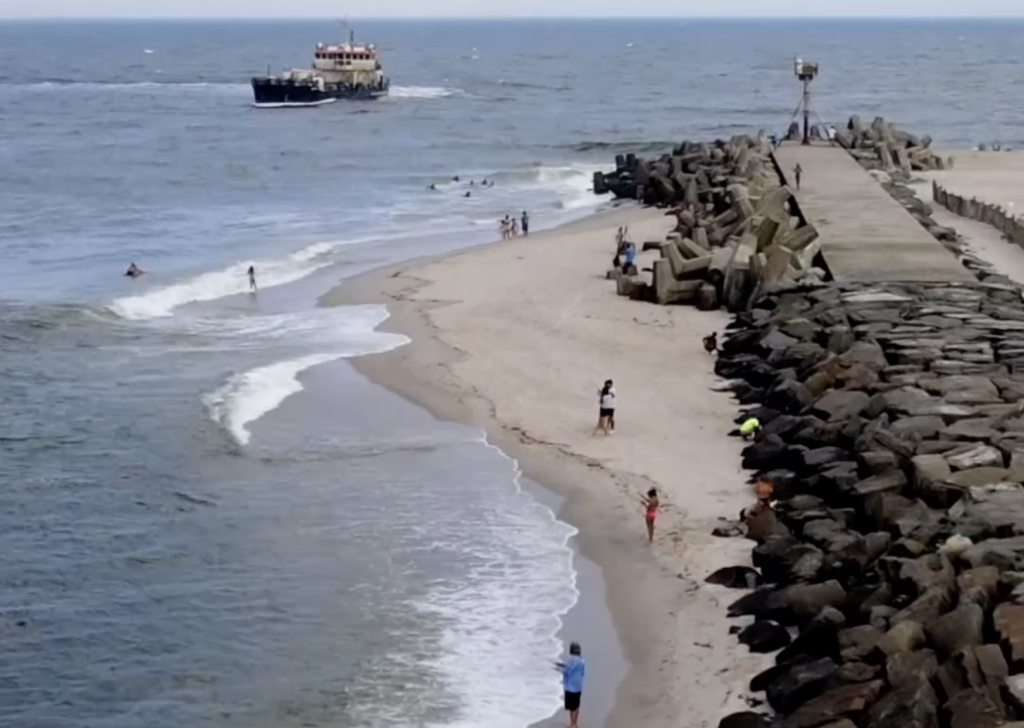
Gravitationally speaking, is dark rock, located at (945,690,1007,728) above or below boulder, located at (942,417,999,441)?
below

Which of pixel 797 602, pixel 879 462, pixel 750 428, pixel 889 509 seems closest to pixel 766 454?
pixel 750 428

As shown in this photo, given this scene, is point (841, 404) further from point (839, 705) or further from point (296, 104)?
point (296, 104)

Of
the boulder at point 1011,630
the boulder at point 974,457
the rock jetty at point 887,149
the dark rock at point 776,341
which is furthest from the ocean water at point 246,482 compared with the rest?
the rock jetty at point 887,149

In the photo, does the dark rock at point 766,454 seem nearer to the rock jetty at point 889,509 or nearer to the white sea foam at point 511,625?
the rock jetty at point 889,509

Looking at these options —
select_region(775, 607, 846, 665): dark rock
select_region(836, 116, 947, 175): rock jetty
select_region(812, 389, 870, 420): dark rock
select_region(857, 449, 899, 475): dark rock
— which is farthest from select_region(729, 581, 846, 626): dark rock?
select_region(836, 116, 947, 175): rock jetty

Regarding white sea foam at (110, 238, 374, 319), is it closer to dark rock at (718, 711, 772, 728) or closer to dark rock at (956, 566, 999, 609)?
dark rock at (718, 711, 772, 728)

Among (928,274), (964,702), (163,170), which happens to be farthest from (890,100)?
(964,702)
